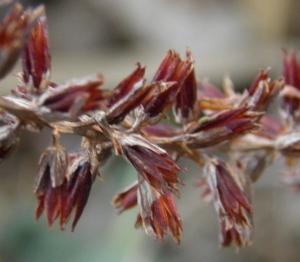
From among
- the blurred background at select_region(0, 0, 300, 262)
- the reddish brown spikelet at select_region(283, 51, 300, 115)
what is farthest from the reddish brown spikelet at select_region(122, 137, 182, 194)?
the blurred background at select_region(0, 0, 300, 262)

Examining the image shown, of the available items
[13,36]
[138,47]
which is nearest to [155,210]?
[13,36]

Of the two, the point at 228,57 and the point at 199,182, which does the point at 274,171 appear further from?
the point at 199,182

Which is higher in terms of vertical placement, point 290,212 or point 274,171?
point 274,171

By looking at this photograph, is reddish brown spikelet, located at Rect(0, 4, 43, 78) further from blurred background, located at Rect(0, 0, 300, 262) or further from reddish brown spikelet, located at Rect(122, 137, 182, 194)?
blurred background, located at Rect(0, 0, 300, 262)

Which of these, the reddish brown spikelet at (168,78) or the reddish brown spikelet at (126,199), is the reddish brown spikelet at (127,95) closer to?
the reddish brown spikelet at (168,78)

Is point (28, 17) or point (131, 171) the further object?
point (131, 171)

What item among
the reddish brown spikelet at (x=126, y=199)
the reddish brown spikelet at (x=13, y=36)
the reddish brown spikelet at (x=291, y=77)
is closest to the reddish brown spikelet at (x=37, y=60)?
the reddish brown spikelet at (x=13, y=36)

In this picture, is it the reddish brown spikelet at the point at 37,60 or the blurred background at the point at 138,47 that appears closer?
the reddish brown spikelet at the point at 37,60

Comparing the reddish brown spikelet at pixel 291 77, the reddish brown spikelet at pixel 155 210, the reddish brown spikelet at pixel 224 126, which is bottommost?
the reddish brown spikelet at pixel 155 210

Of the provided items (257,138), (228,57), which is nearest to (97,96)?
(257,138)

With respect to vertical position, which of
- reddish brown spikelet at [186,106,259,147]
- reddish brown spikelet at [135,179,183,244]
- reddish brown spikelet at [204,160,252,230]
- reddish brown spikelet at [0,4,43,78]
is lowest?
reddish brown spikelet at [135,179,183,244]

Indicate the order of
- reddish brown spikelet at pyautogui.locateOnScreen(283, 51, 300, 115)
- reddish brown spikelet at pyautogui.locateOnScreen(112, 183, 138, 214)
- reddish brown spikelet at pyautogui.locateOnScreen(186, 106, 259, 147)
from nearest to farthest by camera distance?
reddish brown spikelet at pyautogui.locateOnScreen(186, 106, 259, 147)
reddish brown spikelet at pyautogui.locateOnScreen(112, 183, 138, 214)
reddish brown spikelet at pyautogui.locateOnScreen(283, 51, 300, 115)
